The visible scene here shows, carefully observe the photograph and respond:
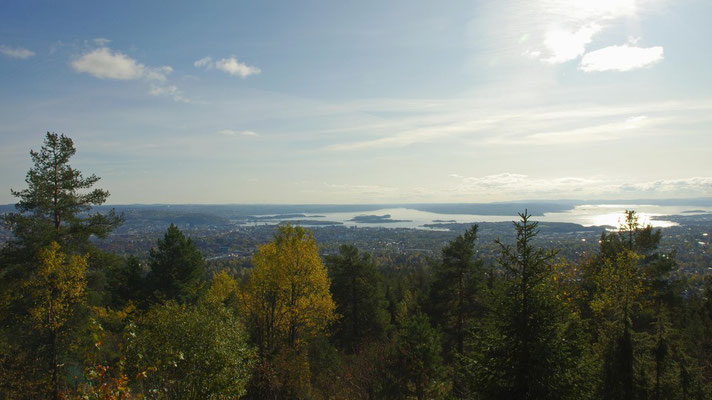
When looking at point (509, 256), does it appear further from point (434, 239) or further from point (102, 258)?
point (434, 239)

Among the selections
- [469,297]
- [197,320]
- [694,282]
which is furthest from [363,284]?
[694,282]

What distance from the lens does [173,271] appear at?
25266mm

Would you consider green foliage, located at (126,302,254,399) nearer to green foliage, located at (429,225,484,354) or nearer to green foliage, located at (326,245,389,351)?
green foliage, located at (429,225,484,354)

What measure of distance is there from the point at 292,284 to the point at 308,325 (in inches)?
92.0

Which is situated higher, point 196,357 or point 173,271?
point 196,357

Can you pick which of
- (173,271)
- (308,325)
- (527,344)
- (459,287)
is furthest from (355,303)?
(527,344)

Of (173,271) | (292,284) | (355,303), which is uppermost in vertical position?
(292,284)

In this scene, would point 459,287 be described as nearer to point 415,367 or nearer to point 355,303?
point 355,303

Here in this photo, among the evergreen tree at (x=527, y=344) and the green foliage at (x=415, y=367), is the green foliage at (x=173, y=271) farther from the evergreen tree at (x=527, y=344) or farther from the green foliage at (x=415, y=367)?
the evergreen tree at (x=527, y=344)

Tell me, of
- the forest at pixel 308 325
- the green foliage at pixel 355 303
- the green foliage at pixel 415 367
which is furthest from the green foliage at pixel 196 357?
the green foliage at pixel 355 303

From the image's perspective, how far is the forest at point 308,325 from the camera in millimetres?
8828

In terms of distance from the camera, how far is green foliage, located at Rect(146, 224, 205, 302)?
80.7ft

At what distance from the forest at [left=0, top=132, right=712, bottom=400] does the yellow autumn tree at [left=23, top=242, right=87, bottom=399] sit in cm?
8

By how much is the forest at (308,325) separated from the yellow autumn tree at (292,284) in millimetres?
74
